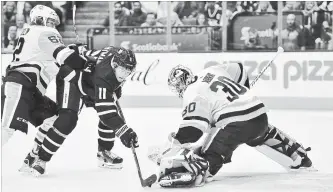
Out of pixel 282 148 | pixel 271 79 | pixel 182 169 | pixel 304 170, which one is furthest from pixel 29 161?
pixel 271 79

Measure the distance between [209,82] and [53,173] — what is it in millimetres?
1013

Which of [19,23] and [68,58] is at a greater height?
[19,23]

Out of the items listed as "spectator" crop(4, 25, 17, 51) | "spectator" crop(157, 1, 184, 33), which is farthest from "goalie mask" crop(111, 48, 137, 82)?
"spectator" crop(4, 25, 17, 51)

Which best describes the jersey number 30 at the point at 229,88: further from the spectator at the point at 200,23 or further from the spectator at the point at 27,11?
the spectator at the point at 27,11

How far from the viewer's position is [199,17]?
8.02 m

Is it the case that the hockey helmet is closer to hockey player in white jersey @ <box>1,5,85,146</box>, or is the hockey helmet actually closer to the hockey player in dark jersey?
the hockey player in dark jersey

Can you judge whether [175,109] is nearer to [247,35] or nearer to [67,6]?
[247,35]

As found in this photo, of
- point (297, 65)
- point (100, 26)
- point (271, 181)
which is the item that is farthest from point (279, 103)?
point (271, 181)

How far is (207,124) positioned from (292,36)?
4.66 meters

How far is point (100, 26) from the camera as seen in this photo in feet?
27.1

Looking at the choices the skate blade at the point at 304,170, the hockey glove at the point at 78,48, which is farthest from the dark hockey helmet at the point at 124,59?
the skate blade at the point at 304,170

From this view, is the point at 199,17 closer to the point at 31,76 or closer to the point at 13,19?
the point at 13,19

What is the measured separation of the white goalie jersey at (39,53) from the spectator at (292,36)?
4193 mm

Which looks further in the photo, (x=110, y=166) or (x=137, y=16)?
(x=137, y=16)
